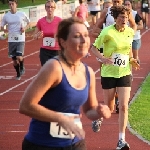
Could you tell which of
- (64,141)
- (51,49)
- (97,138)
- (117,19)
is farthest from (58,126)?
(51,49)

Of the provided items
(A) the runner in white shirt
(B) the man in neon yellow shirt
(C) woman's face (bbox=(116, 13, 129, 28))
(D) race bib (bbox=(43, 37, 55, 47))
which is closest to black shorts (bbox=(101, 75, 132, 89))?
(B) the man in neon yellow shirt

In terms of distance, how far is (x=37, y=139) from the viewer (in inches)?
200

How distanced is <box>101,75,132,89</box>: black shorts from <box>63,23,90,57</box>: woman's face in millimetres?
4474

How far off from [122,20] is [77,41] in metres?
4.39

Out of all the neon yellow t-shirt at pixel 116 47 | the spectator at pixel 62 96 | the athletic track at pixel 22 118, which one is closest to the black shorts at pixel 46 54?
the athletic track at pixel 22 118

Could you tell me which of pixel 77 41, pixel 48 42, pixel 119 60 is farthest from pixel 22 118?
pixel 77 41

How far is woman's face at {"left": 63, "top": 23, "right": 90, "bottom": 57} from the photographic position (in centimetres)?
488

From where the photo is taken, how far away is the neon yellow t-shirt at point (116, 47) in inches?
370

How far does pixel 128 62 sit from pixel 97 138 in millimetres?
1351

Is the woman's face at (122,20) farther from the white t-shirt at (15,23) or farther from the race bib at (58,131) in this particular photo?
the white t-shirt at (15,23)

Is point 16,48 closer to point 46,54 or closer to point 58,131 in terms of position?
point 46,54

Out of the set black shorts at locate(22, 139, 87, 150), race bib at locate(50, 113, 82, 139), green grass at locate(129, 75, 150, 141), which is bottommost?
green grass at locate(129, 75, 150, 141)

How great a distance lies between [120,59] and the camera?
9.49 metres

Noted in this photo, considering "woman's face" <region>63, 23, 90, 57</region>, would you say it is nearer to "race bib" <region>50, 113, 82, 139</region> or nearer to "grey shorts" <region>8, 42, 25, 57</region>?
"race bib" <region>50, 113, 82, 139</region>
